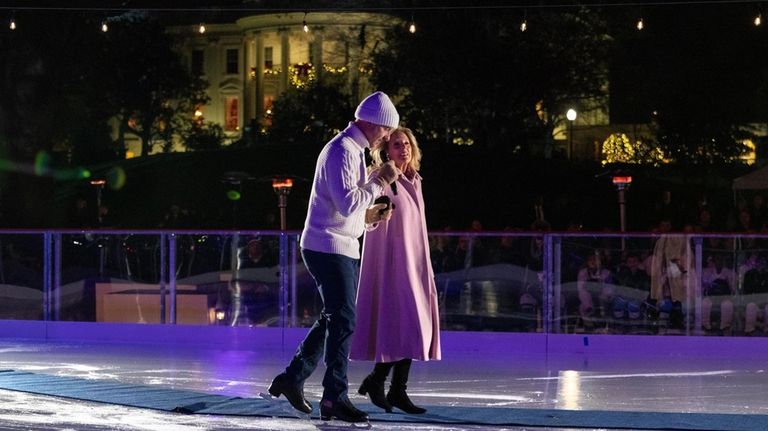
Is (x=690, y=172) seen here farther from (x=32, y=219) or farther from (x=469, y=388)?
(x=469, y=388)

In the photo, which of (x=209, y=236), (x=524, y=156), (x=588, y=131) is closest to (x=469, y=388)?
(x=209, y=236)

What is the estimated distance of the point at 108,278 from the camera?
1498 centimetres

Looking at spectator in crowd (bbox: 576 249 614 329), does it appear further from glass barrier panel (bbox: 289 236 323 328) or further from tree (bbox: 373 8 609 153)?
tree (bbox: 373 8 609 153)

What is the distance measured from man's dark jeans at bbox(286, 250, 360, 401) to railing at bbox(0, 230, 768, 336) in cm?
670

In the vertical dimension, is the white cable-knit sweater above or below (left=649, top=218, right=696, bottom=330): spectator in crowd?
above

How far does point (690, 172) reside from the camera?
4728 centimetres

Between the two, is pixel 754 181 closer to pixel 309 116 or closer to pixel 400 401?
pixel 400 401

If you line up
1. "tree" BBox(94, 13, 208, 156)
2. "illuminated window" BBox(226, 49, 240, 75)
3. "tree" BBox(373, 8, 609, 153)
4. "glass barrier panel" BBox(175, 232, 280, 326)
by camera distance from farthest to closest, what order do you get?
"illuminated window" BBox(226, 49, 240, 75), "tree" BBox(94, 13, 208, 156), "tree" BBox(373, 8, 609, 153), "glass barrier panel" BBox(175, 232, 280, 326)

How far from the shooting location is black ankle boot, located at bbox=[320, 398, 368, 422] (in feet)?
23.8

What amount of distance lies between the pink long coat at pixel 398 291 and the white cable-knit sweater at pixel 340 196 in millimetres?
437

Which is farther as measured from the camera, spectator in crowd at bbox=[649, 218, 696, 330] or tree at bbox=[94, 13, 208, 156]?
tree at bbox=[94, 13, 208, 156]

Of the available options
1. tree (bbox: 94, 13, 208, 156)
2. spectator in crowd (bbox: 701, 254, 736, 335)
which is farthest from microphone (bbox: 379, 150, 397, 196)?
tree (bbox: 94, 13, 208, 156)

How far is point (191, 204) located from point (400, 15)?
11338 millimetres

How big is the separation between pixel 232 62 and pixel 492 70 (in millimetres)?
50673
